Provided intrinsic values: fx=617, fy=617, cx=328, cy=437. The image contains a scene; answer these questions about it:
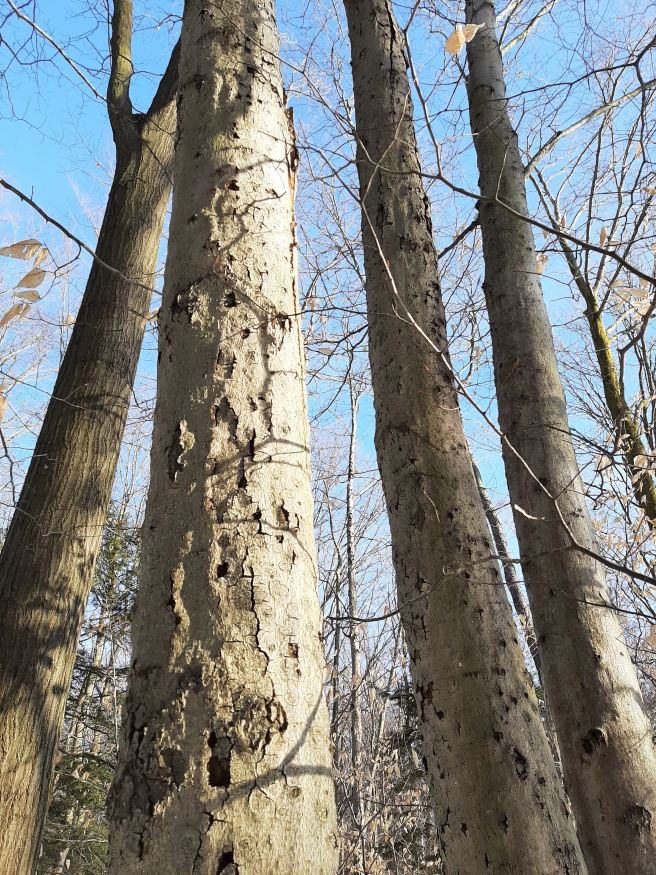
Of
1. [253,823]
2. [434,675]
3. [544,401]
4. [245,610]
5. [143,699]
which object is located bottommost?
[253,823]

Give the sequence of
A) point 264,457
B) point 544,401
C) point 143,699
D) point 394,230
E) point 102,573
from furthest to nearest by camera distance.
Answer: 1. point 102,573
2. point 544,401
3. point 394,230
4. point 264,457
5. point 143,699

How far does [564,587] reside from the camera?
2.31 metres

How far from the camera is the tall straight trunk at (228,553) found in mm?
747

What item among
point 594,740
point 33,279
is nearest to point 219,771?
point 33,279

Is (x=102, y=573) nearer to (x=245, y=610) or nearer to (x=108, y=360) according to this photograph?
(x=108, y=360)

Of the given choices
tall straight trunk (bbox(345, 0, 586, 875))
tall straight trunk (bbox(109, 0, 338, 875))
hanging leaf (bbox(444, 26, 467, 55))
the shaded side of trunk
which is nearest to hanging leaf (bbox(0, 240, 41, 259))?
tall straight trunk (bbox(109, 0, 338, 875))

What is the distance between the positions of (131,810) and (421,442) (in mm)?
1434

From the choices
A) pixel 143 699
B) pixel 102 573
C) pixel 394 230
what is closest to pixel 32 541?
pixel 394 230

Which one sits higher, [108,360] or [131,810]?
[108,360]

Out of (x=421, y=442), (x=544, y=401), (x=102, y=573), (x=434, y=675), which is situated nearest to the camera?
(x=434, y=675)

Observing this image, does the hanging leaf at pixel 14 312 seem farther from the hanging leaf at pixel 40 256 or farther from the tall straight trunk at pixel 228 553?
the tall straight trunk at pixel 228 553

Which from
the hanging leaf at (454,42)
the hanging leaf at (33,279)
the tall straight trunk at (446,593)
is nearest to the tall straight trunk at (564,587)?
the tall straight trunk at (446,593)

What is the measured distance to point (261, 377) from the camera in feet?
3.60

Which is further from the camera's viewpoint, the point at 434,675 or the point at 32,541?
the point at 32,541
